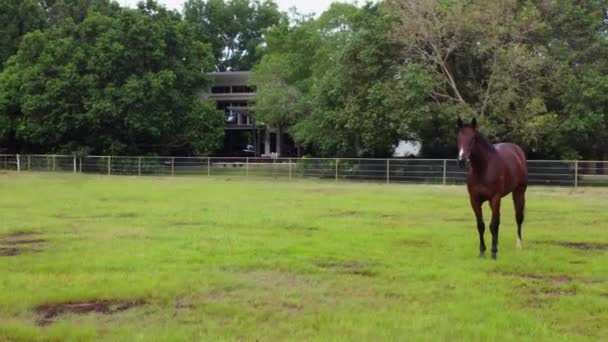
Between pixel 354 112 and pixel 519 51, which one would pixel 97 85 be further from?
pixel 519 51

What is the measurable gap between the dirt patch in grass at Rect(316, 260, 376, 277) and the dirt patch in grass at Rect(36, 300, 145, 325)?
2592mm

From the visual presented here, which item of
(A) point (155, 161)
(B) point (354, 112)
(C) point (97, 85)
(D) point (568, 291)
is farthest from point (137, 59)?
(D) point (568, 291)

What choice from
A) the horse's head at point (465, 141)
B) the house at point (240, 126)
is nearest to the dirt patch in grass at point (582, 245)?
the horse's head at point (465, 141)

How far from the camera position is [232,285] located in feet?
22.0

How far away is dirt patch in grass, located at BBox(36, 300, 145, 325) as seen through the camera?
5.59 meters

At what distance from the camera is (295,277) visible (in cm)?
713

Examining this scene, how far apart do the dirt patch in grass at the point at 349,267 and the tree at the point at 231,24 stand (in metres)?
61.1

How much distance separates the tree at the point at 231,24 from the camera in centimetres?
6831

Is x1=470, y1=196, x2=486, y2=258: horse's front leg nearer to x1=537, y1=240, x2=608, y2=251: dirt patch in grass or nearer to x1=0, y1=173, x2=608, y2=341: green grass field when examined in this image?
x1=0, y1=173, x2=608, y2=341: green grass field

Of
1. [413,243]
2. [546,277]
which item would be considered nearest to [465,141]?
[546,277]

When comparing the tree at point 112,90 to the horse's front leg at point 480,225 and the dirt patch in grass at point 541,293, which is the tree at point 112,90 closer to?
the horse's front leg at point 480,225

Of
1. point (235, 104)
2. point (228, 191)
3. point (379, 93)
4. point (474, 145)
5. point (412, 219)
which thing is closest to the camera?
point (474, 145)

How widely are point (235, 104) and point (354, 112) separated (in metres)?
27.7

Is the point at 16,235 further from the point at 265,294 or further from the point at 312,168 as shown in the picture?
the point at 312,168
